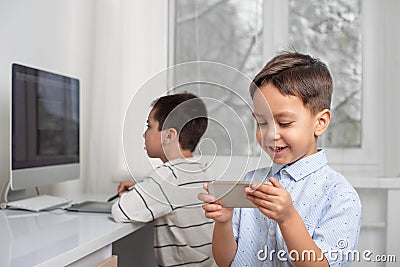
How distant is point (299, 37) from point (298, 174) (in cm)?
99

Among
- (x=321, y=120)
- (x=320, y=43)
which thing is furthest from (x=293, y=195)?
(x=320, y=43)

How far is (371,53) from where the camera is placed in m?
2.01

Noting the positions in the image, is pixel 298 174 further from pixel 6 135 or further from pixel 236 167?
pixel 6 135

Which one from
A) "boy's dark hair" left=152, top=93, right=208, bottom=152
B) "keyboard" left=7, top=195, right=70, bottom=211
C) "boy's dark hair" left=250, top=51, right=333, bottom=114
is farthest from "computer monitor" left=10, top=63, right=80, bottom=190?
"boy's dark hair" left=250, top=51, right=333, bottom=114

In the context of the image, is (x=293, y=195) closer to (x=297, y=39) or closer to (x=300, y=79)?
(x=300, y=79)

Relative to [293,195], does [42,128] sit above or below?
above

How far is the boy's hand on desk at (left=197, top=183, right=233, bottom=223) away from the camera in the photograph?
1058 mm

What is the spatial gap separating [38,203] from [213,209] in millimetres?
826

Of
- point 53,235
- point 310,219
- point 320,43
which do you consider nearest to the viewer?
point 310,219

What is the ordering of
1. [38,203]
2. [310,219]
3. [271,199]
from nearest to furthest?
[271,199] < [310,219] < [38,203]

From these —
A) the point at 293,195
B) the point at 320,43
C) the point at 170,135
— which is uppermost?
the point at 320,43

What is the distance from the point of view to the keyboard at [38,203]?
1.68 m

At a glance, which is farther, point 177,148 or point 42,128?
point 42,128

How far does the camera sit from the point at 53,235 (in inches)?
52.0
